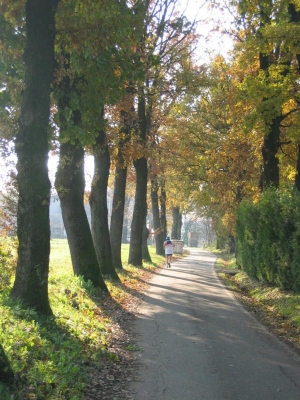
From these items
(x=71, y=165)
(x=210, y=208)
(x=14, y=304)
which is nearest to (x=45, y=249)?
(x=14, y=304)

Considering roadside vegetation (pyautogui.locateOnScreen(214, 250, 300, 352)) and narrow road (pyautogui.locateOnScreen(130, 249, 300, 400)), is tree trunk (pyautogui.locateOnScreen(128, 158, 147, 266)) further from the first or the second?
narrow road (pyautogui.locateOnScreen(130, 249, 300, 400))

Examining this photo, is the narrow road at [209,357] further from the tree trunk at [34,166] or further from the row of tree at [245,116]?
the row of tree at [245,116]

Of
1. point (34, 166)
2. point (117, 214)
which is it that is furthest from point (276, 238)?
point (34, 166)

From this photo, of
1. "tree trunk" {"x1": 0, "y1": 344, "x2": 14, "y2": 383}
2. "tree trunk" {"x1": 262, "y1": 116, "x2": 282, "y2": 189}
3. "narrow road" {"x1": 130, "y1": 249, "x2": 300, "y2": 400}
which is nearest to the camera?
"tree trunk" {"x1": 0, "y1": 344, "x2": 14, "y2": 383}

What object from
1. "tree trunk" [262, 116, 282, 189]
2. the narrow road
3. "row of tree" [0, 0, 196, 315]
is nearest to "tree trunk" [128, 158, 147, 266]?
"row of tree" [0, 0, 196, 315]

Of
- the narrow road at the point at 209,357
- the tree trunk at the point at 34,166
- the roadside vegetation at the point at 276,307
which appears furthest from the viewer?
the roadside vegetation at the point at 276,307

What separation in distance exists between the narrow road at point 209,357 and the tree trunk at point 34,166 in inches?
100

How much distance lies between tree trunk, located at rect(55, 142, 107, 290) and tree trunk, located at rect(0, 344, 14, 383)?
27.2ft

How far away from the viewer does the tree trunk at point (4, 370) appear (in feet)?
16.2

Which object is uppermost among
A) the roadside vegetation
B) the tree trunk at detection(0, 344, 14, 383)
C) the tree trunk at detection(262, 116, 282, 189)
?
the tree trunk at detection(262, 116, 282, 189)

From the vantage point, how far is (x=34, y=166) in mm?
8539

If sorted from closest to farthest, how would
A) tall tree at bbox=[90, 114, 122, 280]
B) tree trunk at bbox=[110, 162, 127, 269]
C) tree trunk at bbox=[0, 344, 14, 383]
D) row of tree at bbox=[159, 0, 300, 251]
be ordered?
tree trunk at bbox=[0, 344, 14, 383] → row of tree at bbox=[159, 0, 300, 251] → tall tree at bbox=[90, 114, 122, 280] → tree trunk at bbox=[110, 162, 127, 269]

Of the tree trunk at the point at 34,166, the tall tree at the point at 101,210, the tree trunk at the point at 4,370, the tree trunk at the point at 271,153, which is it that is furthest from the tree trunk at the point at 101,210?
the tree trunk at the point at 4,370

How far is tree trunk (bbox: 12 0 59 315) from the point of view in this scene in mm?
8508
